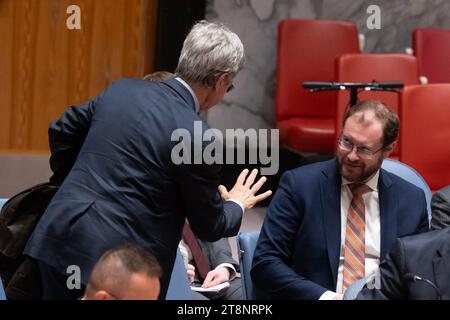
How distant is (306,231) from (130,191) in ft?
1.96

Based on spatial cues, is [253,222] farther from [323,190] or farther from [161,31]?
[323,190]

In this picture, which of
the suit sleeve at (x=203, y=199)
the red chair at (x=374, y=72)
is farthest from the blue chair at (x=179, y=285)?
the red chair at (x=374, y=72)

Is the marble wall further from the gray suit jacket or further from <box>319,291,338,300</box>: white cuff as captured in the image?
<box>319,291,338,300</box>: white cuff

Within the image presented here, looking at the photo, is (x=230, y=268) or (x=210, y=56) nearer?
(x=210, y=56)

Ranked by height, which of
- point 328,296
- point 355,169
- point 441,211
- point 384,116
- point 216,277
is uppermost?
point 384,116

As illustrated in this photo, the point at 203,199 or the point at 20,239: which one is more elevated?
the point at 203,199

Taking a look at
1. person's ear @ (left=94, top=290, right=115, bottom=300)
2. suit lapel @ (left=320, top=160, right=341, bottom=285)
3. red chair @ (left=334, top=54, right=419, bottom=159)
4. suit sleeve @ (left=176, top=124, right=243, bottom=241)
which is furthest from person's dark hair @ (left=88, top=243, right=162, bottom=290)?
red chair @ (left=334, top=54, right=419, bottom=159)

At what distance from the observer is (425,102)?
448 cm

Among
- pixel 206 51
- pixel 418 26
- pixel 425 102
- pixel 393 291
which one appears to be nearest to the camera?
pixel 393 291

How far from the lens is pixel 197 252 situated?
10.7 feet

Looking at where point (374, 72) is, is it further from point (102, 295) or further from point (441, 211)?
point (102, 295)

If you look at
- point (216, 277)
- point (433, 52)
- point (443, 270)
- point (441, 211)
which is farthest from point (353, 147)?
point (433, 52)
